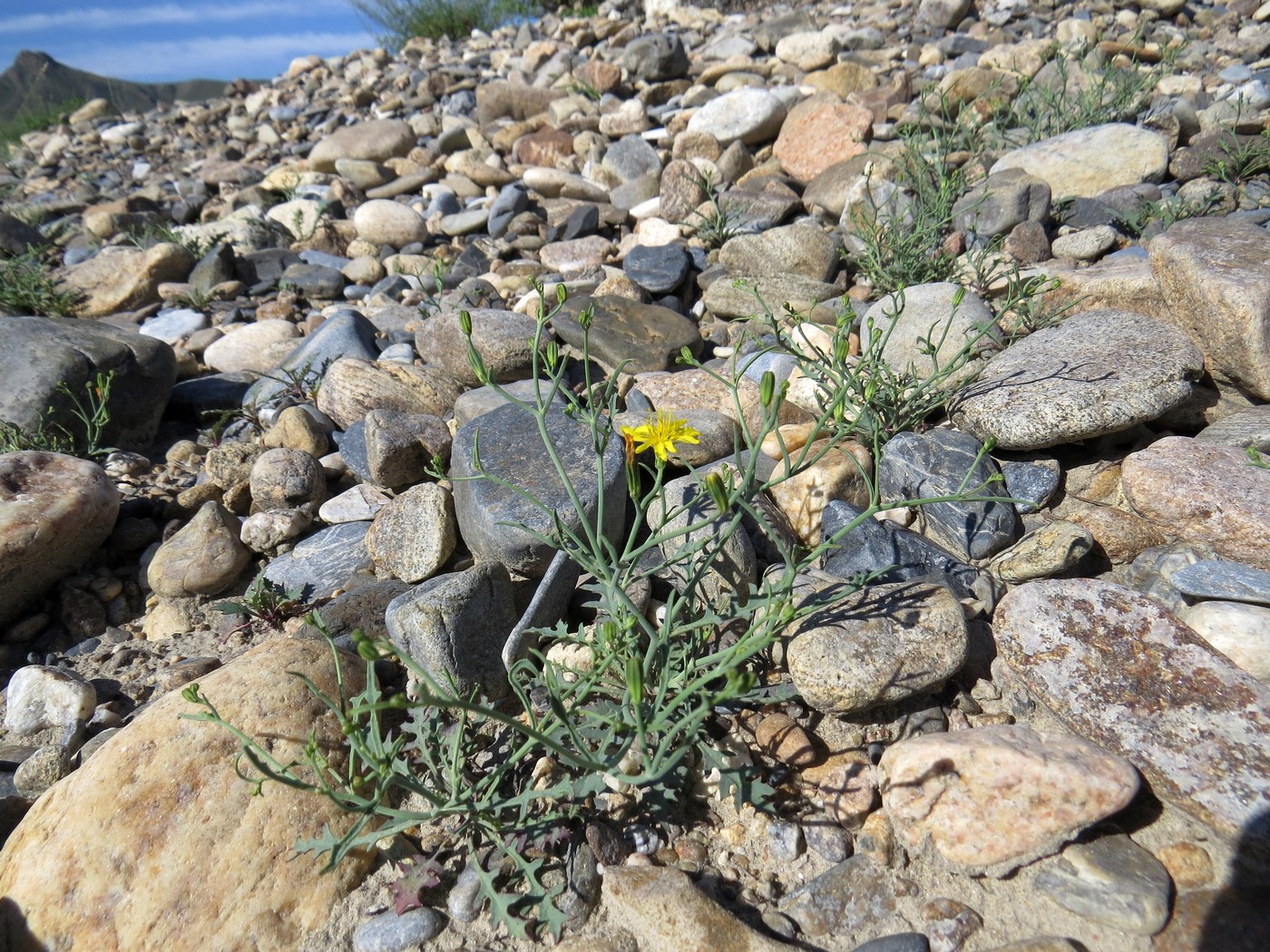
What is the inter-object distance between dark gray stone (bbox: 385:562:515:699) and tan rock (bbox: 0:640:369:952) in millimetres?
381

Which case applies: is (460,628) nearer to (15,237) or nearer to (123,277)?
(123,277)

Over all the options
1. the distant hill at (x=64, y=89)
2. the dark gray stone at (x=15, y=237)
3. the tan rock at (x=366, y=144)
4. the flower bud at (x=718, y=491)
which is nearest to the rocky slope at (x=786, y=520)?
the flower bud at (x=718, y=491)

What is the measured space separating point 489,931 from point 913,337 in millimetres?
2690

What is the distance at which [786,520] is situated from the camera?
2680mm

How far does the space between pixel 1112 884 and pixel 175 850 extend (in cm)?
209

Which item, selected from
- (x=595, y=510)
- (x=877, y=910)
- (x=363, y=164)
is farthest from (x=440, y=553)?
(x=363, y=164)

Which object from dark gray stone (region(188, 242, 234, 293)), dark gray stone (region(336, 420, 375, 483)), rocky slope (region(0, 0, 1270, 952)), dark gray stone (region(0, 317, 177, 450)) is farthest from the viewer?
dark gray stone (region(188, 242, 234, 293))

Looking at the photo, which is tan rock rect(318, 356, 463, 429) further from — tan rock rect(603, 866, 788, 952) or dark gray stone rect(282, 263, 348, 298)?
tan rock rect(603, 866, 788, 952)

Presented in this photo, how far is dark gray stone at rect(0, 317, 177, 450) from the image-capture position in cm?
352

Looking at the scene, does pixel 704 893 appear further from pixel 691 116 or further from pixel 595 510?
pixel 691 116

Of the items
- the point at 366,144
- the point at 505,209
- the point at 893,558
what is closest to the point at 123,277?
the point at 505,209

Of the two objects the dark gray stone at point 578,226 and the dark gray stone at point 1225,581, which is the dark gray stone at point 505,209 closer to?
the dark gray stone at point 578,226

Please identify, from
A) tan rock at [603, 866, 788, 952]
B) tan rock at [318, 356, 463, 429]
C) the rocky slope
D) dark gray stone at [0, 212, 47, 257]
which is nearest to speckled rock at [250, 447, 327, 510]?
the rocky slope

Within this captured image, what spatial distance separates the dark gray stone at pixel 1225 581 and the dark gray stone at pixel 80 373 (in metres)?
4.38
